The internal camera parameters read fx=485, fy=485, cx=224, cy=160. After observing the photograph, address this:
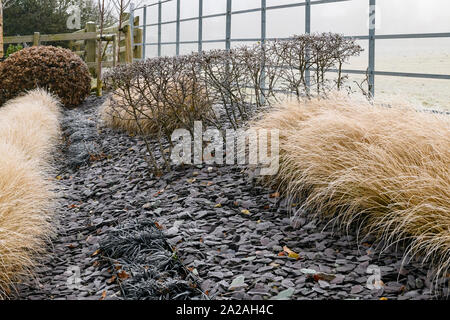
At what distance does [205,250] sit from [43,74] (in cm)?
719

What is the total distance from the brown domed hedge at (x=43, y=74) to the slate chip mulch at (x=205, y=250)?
5123 mm

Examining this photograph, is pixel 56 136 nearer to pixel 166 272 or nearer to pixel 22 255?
pixel 22 255

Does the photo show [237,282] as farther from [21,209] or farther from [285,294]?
[21,209]

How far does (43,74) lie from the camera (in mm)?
8969

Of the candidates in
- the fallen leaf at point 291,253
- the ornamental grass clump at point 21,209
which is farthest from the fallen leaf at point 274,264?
the ornamental grass clump at point 21,209

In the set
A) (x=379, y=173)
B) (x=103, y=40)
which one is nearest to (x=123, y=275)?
(x=379, y=173)

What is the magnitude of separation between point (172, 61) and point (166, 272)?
8.71 feet

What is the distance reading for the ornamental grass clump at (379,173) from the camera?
100 inches

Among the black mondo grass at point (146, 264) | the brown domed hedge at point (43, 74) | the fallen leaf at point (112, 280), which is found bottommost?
the fallen leaf at point (112, 280)

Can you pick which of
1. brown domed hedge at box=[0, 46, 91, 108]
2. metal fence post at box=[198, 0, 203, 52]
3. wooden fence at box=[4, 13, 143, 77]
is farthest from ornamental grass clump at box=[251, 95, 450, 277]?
wooden fence at box=[4, 13, 143, 77]

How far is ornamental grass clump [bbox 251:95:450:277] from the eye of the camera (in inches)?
100

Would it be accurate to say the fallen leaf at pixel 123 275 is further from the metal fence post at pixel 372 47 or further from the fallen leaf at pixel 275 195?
the metal fence post at pixel 372 47

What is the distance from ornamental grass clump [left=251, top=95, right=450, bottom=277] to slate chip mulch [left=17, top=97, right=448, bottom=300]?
131mm

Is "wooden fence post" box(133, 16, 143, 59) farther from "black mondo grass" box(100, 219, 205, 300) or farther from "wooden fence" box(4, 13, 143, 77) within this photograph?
"black mondo grass" box(100, 219, 205, 300)
